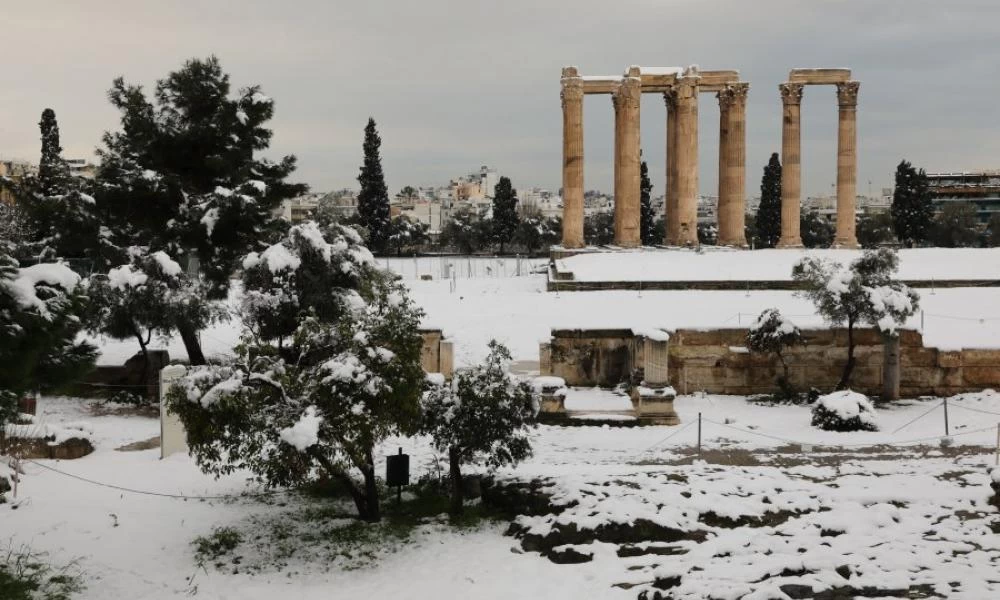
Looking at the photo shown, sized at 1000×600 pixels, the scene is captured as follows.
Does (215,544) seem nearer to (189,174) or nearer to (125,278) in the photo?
(125,278)

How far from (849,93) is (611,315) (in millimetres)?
20966

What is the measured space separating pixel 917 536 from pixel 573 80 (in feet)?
98.7

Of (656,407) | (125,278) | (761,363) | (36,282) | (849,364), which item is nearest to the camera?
(36,282)

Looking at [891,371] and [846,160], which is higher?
[846,160]

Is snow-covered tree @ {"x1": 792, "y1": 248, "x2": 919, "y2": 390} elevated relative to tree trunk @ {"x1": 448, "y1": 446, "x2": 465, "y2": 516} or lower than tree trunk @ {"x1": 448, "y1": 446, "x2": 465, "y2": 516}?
elevated

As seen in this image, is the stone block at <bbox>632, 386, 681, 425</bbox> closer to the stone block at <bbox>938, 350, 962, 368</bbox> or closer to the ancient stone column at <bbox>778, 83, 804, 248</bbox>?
the stone block at <bbox>938, 350, 962, 368</bbox>

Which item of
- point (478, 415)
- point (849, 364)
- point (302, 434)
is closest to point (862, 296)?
point (849, 364)

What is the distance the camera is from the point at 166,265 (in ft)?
62.4

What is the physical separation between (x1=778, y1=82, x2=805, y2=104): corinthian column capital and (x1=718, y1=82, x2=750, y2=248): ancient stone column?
1.70 m

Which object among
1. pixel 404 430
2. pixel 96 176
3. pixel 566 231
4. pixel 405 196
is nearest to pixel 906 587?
pixel 404 430

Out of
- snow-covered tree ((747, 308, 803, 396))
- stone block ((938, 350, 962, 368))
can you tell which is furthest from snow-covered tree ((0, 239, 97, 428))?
stone block ((938, 350, 962, 368))

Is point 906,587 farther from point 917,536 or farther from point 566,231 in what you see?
point 566,231

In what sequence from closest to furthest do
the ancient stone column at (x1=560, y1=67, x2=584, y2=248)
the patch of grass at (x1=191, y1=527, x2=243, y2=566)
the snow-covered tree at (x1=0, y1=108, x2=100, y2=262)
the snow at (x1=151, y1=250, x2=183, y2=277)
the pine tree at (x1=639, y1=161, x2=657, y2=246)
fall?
the patch of grass at (x1=191, y1=527, x2=243, y2=566) → the snow at (x1=151, y1=250, x2=183, y2=277) → the snow-covered tree at (x1=0, y1=108, x2=100, y2=262) → the ancient stone column at (x1=560, y1=67, x2=584, y2=248) → the pine tree at (x1=639, y1=161, x2=657, y2=246)

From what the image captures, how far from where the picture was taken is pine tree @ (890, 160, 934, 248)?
5722cm
